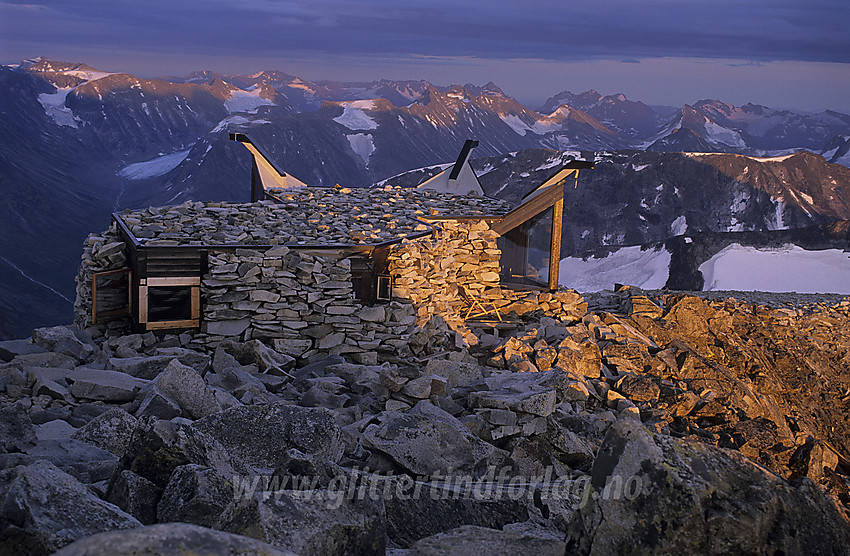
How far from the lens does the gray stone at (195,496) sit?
2.92 meters

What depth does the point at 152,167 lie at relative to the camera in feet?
229

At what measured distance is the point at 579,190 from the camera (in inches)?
2277

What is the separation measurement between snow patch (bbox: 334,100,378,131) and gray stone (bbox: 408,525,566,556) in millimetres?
69679

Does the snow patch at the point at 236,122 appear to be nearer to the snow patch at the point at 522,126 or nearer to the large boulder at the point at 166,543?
the snow patch at the point at 522,126

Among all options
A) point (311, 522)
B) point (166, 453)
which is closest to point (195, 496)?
point (166, 453)

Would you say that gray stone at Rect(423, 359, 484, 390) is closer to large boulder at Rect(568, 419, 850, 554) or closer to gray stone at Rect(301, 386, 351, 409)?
gray stone at Rect(301, 386, 351, 409)

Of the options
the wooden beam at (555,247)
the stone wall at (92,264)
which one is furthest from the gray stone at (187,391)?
the wooden beam at (555,247)

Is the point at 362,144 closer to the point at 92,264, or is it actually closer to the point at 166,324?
the point at 92,264

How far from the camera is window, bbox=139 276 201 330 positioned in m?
9.76

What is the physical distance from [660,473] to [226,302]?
8.39 metres

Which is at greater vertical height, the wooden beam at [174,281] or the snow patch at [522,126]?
the snow patch at [522,126]

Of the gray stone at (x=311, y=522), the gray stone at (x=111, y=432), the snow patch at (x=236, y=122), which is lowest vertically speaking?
the gray stone at (x=111, y=432)

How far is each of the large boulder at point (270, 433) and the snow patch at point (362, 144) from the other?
64.4 m

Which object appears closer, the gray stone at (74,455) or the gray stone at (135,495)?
the gray stone at (135,495)
